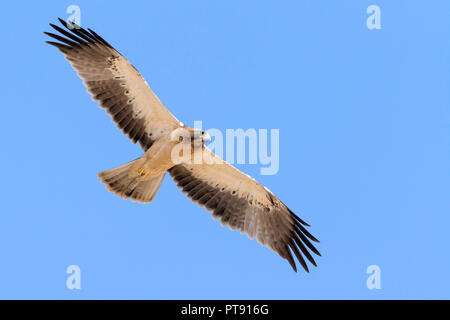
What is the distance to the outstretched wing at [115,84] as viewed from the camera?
889 centimetres

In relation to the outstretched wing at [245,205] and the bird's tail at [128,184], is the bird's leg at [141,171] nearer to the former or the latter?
the bird's tail at [128,184]

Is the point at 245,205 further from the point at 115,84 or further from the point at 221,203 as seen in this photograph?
the point at 115,84

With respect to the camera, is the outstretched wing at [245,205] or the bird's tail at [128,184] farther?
the outstretched wing at [245,205]

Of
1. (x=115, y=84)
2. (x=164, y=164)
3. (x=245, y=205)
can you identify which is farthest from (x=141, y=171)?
(x=245, y=205)

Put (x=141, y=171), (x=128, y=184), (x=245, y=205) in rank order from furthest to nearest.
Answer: (x=245, y=205) → (x=128, y=184) → (x=141, y=171)

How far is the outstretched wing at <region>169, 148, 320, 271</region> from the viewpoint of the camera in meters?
9.44

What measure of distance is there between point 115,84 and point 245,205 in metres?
3.01

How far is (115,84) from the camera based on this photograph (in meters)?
9.06

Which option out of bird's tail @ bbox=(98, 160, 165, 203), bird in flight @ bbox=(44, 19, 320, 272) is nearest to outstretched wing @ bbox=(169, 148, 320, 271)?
bird in flight @ bbox=(44, 19, 320, 272)

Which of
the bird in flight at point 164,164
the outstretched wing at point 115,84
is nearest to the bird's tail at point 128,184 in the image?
the bird in flight at point 164,164

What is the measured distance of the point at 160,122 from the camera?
9.14 m
